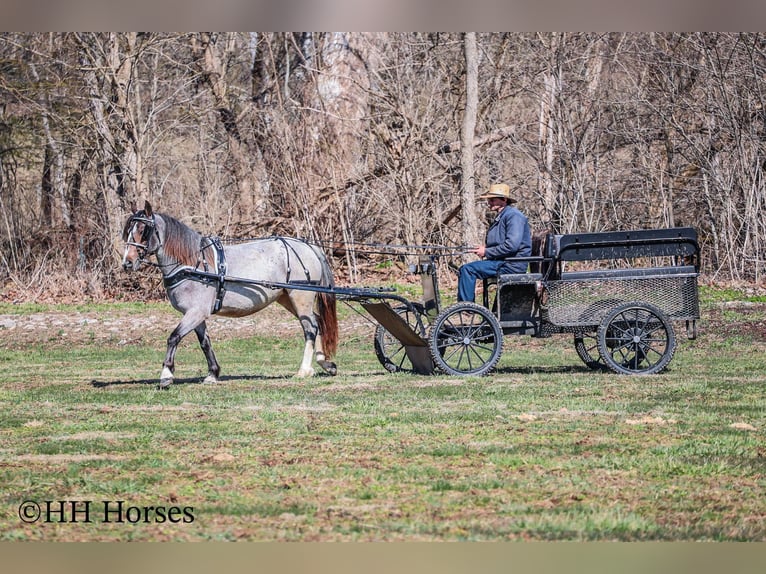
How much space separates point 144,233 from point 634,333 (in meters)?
5.60

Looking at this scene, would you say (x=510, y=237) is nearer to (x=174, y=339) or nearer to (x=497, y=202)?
(x=497, y=202)

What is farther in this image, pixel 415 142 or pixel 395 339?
pixel 415 142

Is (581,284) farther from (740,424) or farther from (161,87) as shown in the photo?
(161,87)

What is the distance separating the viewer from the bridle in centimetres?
1226

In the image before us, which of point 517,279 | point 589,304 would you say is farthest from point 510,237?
point 589,304

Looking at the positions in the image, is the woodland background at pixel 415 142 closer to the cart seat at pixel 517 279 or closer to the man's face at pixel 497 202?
the man's face at pixel 497 202

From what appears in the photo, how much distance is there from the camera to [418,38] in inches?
1061

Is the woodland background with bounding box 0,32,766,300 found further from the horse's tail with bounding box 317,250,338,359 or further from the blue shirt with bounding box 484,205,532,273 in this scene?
the blue shirt with bounding box 484,205,532,273

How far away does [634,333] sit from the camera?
41.2 ft

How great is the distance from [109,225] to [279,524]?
21199 mm

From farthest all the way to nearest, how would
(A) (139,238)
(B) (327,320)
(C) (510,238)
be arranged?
1. (B) (327,320)
2. (C) (510,238)
3. (A) (139,238)

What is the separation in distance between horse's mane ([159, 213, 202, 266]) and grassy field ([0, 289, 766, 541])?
1.47m

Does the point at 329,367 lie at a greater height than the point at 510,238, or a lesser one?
lesser

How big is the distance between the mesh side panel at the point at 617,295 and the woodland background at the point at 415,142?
11258 millimetres
